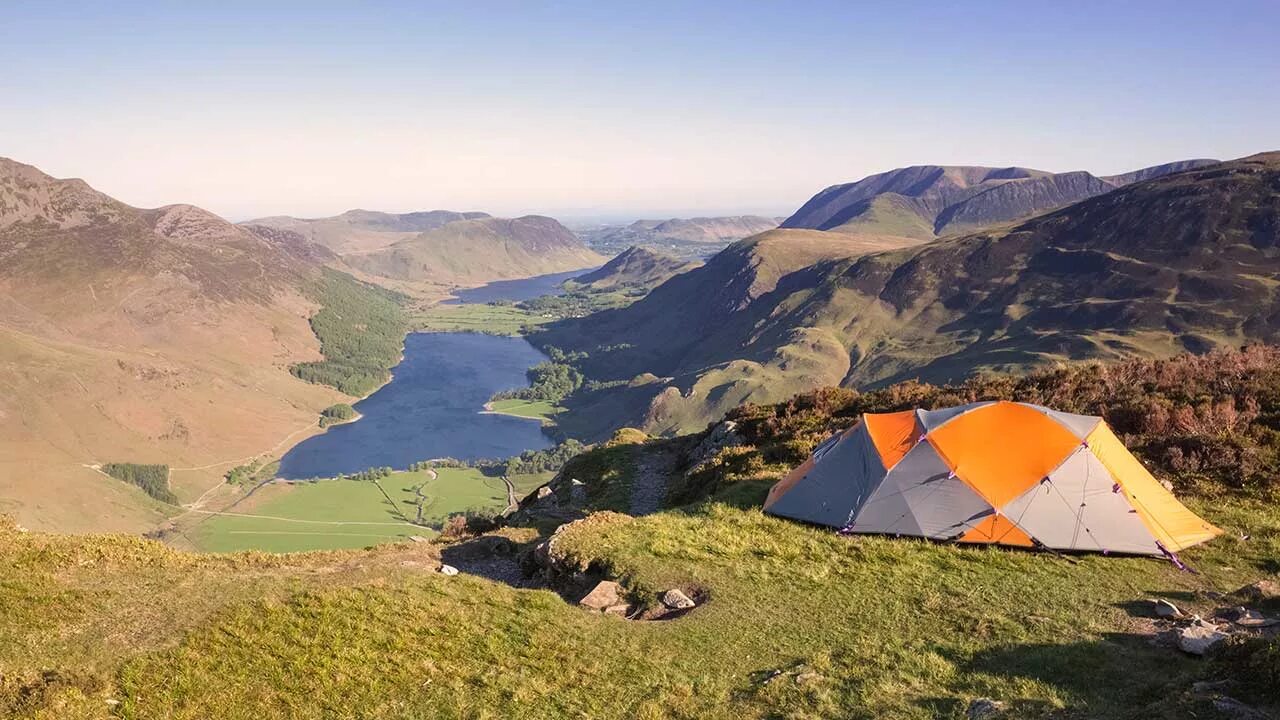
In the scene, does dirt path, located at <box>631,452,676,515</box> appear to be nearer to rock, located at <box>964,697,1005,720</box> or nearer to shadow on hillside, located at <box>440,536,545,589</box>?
shadow on hillside, located at <box>440,536,545,589</box>

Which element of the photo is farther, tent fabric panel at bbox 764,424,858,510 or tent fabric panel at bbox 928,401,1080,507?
tent fabric panel at bbox 764,424,858,510

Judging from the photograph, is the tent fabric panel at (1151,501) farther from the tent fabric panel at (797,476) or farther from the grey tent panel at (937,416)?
the tent fabric panel at (797,476)

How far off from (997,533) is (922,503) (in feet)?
7.26

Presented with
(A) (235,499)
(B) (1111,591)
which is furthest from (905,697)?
(A) (235,499)

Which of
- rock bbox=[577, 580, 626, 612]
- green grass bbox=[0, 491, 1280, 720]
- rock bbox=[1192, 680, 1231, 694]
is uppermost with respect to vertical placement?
rock bbox=[1192, 680, 1231, 694]

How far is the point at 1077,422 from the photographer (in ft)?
70.2

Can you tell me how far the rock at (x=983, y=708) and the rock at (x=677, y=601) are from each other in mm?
7203

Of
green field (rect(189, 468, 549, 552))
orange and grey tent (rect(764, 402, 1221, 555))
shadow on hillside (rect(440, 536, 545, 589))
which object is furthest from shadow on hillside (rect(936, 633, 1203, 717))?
green field (rect(189, 468, 549, 552))

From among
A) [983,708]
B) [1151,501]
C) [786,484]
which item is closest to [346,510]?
[786,484]

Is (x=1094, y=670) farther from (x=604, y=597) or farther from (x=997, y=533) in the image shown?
(x=604, y=597)

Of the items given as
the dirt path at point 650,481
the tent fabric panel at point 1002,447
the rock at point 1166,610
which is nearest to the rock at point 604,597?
the tent fabric panel at point 1002,447

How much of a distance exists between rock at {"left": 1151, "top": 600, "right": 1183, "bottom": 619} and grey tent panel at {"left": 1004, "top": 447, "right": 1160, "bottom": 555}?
11.7 ft

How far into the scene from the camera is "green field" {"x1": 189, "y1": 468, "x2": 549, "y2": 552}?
147 metres

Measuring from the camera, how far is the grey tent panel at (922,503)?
19953mm
